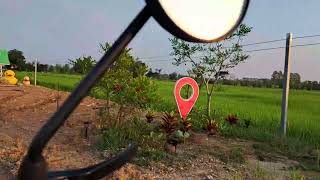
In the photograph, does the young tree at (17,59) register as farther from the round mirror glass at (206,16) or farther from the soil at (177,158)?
the round mirror glass at (206,16)

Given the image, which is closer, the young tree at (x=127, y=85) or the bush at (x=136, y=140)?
the bush at (x=136, y=140)

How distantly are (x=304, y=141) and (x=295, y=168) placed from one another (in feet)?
6.63

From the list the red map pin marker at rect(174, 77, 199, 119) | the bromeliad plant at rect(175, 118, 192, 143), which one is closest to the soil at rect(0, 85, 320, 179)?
the bromeliad plant at rect(175, 118, 192, 143)

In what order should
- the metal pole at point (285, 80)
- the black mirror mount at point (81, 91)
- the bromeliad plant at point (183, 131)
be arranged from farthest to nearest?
the metal pole at point (285, 80) < the bromeliad plant at point (183, 131) < the black mirror mount at point (81, 91)

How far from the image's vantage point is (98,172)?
976 millimetres

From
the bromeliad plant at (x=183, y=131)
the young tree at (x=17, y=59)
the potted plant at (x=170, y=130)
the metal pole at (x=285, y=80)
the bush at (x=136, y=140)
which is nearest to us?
the bush at (x=136, y=140)

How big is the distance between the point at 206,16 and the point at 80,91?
256 millimetres

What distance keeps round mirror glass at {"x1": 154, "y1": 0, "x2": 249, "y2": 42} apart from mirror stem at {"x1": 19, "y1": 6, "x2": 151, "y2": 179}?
0.18 feet

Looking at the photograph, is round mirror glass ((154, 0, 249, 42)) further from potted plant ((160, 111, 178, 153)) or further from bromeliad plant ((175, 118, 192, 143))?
bromeliad plant ((175, 118, 192, 143))

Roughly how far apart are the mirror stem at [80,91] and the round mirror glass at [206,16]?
0.18 feet

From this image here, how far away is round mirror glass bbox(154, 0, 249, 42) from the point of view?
868 mm

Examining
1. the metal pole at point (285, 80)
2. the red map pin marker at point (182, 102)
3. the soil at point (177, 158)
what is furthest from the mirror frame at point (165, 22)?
the metal pole at point (285, 80)

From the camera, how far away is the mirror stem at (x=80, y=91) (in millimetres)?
842

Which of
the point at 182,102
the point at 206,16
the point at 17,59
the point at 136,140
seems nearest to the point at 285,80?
the point at 182,102
